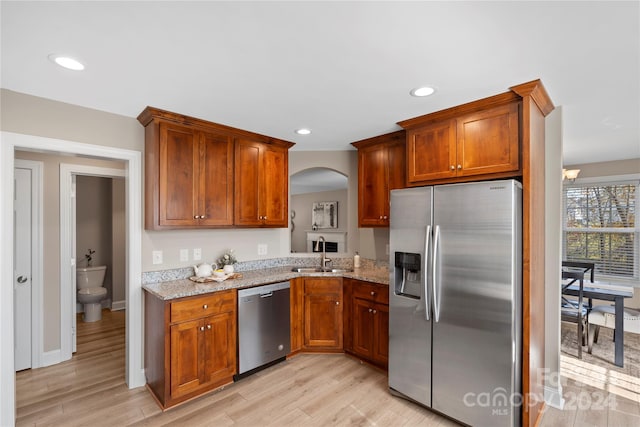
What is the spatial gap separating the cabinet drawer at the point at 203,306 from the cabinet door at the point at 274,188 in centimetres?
100

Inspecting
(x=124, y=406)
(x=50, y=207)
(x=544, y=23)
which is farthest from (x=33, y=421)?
(x=544, y=23)

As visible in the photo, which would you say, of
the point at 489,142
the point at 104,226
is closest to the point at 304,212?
the point at 104,226

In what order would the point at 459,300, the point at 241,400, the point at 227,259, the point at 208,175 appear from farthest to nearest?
the point at 227,259 → the point at 208,175 → the point at 241,400 → the point at 459,300

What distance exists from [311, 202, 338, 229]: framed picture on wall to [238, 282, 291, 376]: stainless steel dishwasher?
4075 millimetres

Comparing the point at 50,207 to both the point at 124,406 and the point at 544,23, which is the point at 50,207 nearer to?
the point at 124,406

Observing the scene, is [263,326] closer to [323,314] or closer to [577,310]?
[323,314]

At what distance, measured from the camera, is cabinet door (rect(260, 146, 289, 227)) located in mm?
3461

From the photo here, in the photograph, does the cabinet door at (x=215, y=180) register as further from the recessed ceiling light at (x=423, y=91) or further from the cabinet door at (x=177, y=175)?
the recessed ceiling light at (x=423, y=91)

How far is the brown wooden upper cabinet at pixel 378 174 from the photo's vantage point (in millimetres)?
3229

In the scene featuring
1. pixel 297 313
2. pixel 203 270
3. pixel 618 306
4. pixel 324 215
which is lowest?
pixel 297 313

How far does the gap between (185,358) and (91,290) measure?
3142 millimetres

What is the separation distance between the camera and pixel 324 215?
291 inches

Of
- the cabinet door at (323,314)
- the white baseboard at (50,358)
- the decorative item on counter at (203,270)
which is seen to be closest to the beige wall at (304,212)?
the cabinet door at (323,314)

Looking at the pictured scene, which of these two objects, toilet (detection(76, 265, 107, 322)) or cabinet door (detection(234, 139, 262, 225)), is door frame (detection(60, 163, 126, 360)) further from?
cabinet door (detection(234, 139, 262, 225))
